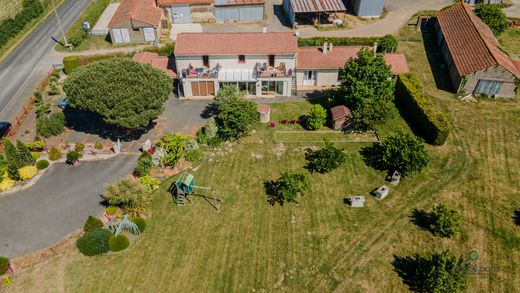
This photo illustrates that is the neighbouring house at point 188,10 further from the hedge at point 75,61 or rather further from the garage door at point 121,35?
the hedge at point 75,61

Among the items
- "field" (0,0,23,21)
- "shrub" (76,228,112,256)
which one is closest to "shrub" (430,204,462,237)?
"shrub" (76,228,112,256)

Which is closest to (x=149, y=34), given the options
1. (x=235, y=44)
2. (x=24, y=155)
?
(x=235, y=44)

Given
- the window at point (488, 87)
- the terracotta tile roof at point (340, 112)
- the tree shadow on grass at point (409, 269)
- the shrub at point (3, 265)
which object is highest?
the window at point (488, 87)

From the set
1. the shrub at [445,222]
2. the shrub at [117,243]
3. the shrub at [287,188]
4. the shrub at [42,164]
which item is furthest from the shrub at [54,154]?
the shrub at [445,222]

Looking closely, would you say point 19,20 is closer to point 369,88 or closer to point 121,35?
point 121,35

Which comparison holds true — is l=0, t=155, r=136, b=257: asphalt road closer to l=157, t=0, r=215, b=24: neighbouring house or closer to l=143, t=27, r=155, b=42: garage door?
l=143, t=27, r=155, b=42: garage door
